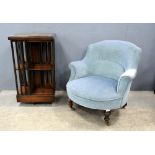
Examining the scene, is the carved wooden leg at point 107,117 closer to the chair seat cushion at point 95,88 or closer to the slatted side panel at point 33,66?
the chair seat cushion at point 95,88

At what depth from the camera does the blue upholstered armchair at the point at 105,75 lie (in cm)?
206

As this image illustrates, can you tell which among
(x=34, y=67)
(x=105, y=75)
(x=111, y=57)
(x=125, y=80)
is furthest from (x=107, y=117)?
(x=34, y=67)

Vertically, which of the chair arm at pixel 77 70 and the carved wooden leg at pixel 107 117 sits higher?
the chair arm at pixel 77 70

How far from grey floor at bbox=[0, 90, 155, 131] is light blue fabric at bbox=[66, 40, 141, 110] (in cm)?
24

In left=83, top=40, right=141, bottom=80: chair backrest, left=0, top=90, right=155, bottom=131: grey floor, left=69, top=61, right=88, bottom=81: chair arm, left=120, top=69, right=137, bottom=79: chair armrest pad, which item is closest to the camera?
left=120, top=69, right=137, bottom=79: chair armrest pad

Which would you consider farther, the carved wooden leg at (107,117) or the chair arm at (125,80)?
the carved wooden leg at (107,117)

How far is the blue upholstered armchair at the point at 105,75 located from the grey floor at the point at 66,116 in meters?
0.14

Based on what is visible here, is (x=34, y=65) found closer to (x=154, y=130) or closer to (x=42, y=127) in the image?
(x=42, y=127)

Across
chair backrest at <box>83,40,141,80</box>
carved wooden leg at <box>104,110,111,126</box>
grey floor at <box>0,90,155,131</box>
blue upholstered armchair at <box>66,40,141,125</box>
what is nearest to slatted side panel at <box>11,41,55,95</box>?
grey floor at <box>0,90,155,131</box>

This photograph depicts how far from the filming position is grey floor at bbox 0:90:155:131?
7.06 ft

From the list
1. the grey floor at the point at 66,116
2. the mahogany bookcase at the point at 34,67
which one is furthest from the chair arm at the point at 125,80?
the mahogany bookcase at the point at 34,67

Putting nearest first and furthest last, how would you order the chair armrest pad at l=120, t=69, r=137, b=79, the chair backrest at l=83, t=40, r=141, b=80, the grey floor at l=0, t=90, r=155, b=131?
the chair armrest pad at l=120, t=69, r=137, b=79
the grey floor at l=0, t=90, r=155, b=131
the chair backrest at l=83, t=40, r=141, b=80

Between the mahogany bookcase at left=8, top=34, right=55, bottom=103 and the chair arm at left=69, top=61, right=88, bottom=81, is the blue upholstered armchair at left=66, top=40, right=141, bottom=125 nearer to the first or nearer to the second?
the chair arm at left=69, top=61, right=88, bottom=81
